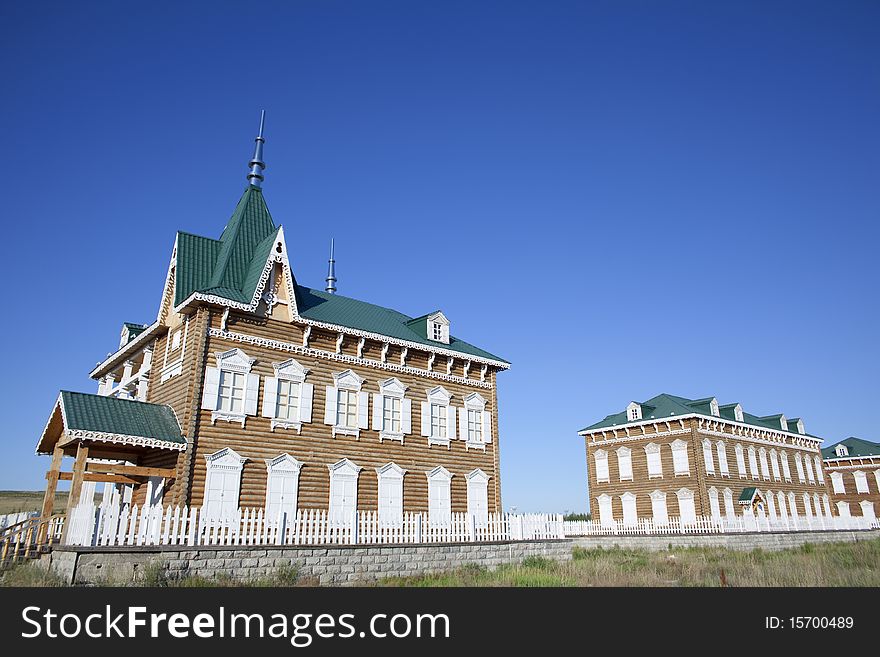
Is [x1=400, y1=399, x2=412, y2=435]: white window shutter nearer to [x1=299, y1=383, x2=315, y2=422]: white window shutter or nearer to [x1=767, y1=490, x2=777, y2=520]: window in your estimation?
[x1=299, y1=383, x2=315, y2=422]: white window shutter

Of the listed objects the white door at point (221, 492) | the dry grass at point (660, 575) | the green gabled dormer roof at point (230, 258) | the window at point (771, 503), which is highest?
the green gabled dormer roof at point (230, 258)

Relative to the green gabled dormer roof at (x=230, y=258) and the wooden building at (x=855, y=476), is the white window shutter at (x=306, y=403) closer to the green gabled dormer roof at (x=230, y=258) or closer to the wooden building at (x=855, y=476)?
the green gabled dormer roof at (x=230, y=258)

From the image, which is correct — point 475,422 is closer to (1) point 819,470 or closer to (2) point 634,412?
(2) point 634,412

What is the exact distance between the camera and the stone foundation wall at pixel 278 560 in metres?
14.7

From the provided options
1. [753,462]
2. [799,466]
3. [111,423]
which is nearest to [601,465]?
[753,462]

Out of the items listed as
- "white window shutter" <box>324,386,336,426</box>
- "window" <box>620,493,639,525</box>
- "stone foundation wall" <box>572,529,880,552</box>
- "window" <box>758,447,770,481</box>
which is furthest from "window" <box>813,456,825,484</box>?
"white window shutter" <box>324,386,336,426</box>

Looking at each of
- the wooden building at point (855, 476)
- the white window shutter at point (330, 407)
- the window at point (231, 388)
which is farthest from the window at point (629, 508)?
the window at point (231, 388)

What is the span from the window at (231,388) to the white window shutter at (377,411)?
15.7 feet

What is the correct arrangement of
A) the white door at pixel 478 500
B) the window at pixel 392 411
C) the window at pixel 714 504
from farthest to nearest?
the window at pixel 714 504
the white door at pixel 478 500
the window at pixel 392 411

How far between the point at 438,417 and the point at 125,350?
42.5ft

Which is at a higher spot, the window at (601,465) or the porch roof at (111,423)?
the window at (601,465)

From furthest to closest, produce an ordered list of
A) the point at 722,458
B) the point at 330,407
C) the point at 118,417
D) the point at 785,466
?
1. the point at 785,466
2. the point at 722,458
3. the point at 330,407
4. the point at 118,417

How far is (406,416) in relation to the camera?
82.2 feet

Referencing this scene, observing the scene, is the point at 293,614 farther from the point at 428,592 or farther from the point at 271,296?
the point at 271,296
